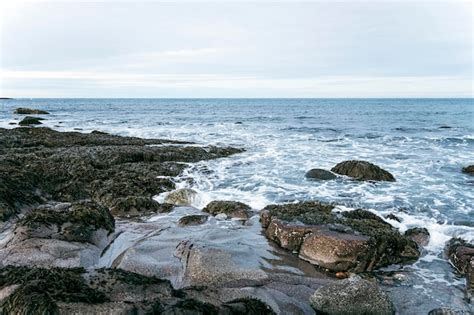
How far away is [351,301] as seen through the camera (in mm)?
5477

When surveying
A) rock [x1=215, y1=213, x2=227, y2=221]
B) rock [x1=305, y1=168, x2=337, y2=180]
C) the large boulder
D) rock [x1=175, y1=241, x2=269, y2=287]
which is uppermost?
the large boulder

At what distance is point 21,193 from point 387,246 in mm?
9009

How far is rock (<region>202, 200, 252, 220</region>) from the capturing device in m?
9.98

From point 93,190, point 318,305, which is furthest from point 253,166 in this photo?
point 318,305

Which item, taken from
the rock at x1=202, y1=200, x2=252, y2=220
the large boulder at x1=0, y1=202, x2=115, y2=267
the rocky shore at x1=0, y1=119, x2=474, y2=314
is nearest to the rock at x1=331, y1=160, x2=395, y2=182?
the rocky shore at x1=0, y1=119, x2=474, y2=314

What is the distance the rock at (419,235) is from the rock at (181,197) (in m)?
5.90

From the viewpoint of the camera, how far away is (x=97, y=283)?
4.84m

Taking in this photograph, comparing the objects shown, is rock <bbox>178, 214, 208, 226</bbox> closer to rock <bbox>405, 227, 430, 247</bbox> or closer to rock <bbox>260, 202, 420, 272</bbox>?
rock <bbox>260, 202, 420, 272</bbox>

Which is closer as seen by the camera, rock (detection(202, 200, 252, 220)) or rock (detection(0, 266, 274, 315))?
rock (detection(0, 266, 274, 315))

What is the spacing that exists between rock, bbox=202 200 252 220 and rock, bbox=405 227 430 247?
12.4ft

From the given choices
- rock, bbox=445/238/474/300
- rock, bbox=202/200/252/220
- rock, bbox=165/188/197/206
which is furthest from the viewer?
rock, bbox=165/188/197/206

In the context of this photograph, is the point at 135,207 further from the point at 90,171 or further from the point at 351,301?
the point at 351,301

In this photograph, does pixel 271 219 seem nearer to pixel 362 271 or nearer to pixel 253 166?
pixel 362 271

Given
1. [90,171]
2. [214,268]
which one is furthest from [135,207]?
[90,171]
